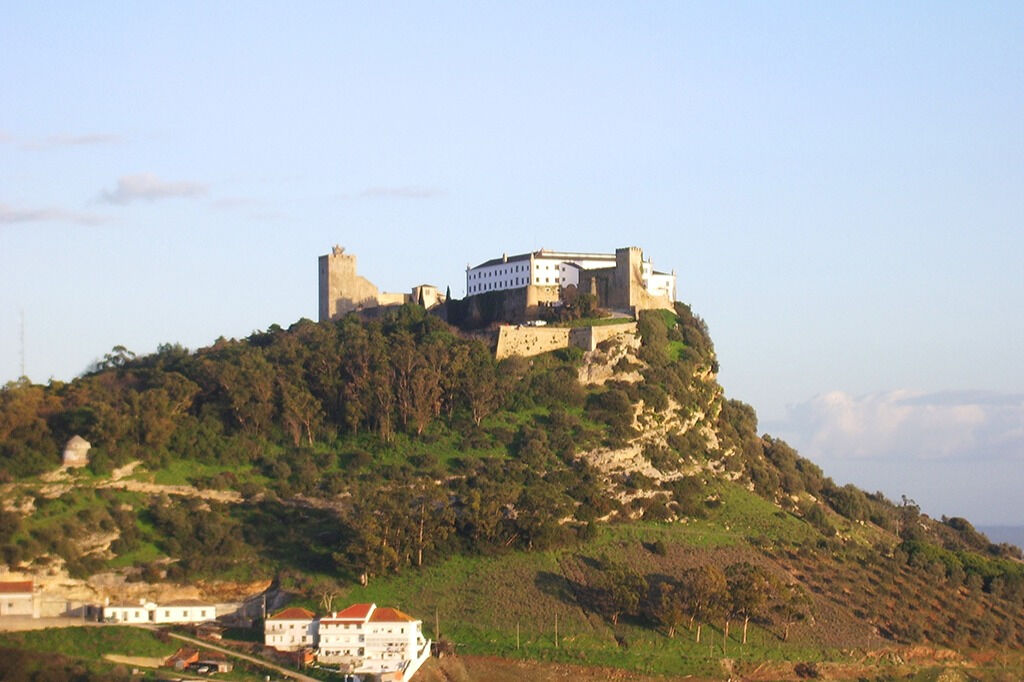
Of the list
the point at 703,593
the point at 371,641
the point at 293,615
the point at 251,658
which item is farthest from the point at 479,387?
the point at 251,658

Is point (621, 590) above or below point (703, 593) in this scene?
above

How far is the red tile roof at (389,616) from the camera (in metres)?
68.8

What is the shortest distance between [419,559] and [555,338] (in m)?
22.1

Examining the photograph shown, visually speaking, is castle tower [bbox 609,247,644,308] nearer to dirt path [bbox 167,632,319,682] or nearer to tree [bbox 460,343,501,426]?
tree [bbox 460,343,501,426]

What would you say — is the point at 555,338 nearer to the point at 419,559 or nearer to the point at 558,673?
the point at 419,559

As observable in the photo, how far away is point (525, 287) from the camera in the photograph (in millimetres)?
99375

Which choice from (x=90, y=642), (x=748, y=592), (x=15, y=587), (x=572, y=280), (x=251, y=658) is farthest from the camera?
(x=572, y=280)

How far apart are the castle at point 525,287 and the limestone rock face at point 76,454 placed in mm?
26321

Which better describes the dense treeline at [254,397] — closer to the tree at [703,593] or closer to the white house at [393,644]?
the white house at [393,644]

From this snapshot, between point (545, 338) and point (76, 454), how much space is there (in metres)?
27.5

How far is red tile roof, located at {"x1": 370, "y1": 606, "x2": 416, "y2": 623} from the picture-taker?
226 ft

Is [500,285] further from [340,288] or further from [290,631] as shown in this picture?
[290,631]

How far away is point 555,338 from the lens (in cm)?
9400

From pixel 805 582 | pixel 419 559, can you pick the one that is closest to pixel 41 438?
pixel 419 559
